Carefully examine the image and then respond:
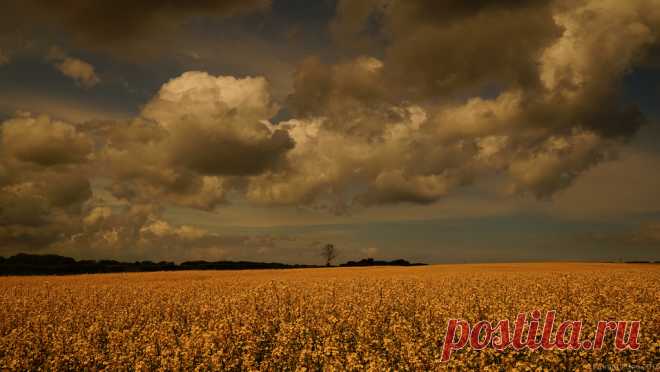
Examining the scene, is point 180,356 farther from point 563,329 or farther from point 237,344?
point 563,329

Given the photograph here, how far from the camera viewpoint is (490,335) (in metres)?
9.59

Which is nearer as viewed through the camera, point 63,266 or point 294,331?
point 294,331

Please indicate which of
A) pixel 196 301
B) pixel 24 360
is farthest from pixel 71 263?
pixel 24 360

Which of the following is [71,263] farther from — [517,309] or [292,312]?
[517,309]

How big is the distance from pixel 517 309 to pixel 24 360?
44.0ft

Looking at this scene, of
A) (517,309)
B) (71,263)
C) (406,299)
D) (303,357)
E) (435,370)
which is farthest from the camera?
(71,263)

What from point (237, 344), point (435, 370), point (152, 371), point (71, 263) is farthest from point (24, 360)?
point (71, 263)

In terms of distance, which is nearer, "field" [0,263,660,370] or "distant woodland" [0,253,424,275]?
"field" [0,263,660,370]

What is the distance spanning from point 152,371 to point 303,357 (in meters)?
3.41

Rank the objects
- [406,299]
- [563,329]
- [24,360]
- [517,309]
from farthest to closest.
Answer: [406,299]
[517,309]
[24,360]
[563,329]

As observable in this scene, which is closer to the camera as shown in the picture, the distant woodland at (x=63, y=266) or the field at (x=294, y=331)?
the field at (x=294, y=331)

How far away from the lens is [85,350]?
9508 millimetres

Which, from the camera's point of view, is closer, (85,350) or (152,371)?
(152,371)

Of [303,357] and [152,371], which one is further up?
[303,357]
